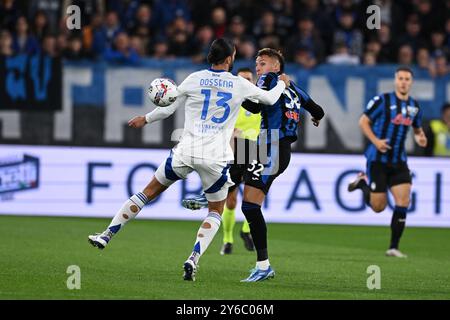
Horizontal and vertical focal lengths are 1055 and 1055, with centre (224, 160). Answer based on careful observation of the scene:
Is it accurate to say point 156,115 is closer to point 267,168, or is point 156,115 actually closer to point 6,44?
point 267,168

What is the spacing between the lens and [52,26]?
19.2m

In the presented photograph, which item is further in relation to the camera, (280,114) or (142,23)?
(142,23)

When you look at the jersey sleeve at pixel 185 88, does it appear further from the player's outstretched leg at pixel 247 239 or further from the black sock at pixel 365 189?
the black sock at pixel 365 189

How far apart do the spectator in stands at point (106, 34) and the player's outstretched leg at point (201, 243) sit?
9014 mm

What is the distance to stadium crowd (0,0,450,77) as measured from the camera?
58.0 ft

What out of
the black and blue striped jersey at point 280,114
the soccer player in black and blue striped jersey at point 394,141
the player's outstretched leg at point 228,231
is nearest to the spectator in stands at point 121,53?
the player's outstretched leg at point 228,231

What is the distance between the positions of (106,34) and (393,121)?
6.76m

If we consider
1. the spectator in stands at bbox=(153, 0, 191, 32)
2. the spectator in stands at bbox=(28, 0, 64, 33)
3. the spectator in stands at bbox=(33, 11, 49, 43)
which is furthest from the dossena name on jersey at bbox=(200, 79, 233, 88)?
the spectator in stands at bbox=(28, 0, 64, 33)

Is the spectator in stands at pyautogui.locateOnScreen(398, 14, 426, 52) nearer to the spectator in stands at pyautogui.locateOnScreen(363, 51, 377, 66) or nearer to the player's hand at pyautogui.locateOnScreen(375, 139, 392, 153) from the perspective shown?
the spectator in stands at pyautogui.locateOnScreen(363, 51, 377, 66)

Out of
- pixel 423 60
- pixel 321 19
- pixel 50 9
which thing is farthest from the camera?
pixel 50 9

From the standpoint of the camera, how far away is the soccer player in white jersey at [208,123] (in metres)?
8.98

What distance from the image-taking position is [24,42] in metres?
17.7

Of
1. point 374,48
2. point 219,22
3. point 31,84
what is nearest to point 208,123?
point 31,84

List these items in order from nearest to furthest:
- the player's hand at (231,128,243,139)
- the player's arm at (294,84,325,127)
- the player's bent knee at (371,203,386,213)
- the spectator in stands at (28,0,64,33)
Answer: the player's arm at (294,84,325,127), the player's hand at (231,128,243,139), the player's bent knee at (371,203,386,213), the spectator in stands at (28,0,64,33)
